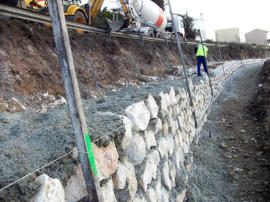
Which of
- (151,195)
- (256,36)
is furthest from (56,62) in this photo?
(256,36)

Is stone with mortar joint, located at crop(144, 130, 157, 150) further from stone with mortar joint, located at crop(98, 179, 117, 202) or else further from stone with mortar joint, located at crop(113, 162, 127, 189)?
stone with mortar joint, located at crop(98, 179, 117, 202)

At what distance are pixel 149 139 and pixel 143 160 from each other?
0.32 meters

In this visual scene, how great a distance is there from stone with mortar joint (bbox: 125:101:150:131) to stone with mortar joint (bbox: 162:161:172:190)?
2.23ft

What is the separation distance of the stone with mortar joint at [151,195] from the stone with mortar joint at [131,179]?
29 cm

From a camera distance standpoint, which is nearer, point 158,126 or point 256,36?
point 158,126

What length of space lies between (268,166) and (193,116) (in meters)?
1.85

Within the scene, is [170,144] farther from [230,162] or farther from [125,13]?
[125,13]

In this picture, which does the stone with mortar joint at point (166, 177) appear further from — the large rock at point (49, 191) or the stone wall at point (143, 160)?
the large rock at point (49, 191)

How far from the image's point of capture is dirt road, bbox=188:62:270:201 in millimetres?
3891

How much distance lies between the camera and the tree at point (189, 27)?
84.5ft

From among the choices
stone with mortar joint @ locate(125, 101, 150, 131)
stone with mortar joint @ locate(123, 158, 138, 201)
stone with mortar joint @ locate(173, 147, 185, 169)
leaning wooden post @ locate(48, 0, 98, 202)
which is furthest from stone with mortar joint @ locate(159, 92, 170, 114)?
leaning wooden post @ locate(48, 0, 98, 202)

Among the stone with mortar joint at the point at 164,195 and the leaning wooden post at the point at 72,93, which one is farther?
the stone with mortar joint at the point at 164,195

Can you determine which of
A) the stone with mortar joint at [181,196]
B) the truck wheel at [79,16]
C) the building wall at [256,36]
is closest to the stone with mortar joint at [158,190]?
the stone with mortar joint at [181,196]

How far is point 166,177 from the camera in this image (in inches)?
115
